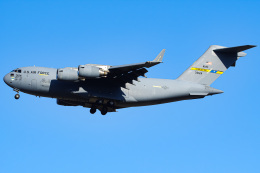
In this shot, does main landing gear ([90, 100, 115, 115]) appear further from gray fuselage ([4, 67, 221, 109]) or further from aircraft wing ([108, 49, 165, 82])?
aircraft wing ([108, 49, 165, 82])

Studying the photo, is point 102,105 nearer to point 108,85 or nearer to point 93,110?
point 93,110

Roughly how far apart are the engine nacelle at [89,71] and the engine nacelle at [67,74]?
1.01ft

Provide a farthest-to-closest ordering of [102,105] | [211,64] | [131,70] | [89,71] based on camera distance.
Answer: [211,64], [102,105], [131,70], [89,71]

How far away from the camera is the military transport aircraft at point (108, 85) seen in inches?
632

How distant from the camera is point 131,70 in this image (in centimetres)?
1625

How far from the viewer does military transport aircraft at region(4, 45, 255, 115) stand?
52.7ft

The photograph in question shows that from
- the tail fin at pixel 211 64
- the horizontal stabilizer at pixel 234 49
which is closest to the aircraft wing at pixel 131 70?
the tail fin at pixel 211 64

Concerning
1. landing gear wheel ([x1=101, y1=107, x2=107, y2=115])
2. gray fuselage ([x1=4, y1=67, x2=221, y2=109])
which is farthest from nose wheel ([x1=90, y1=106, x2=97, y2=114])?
landing gear wheel ([x1=101, y1=107, x2=107, y2=115])

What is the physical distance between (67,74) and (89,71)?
89 centimetres

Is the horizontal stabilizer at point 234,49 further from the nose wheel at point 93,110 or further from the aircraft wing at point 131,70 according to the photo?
the nose wheel at point 93,110

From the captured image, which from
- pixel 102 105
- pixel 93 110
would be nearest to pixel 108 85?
pixel 102 105

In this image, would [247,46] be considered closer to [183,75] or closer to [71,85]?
[183,75]

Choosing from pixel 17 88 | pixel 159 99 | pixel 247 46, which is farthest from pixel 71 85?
pixel 247 46

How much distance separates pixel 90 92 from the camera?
16.9 meters
